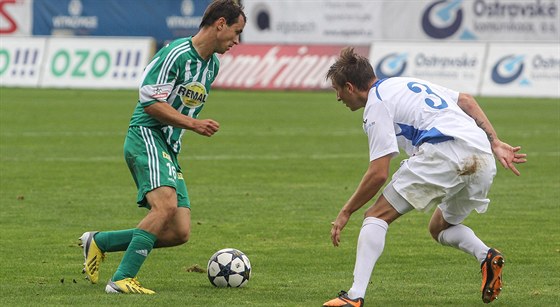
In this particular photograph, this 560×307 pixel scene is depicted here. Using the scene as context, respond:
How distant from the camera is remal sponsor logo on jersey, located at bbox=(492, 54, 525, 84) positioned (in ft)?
103

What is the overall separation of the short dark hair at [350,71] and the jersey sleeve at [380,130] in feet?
0.57

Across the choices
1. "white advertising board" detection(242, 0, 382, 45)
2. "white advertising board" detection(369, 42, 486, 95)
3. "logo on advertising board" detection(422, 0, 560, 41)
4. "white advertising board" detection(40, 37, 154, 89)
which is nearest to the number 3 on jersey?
"white advertising board" detection(369, 42, 486, 95)

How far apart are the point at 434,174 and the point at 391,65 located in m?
25.6

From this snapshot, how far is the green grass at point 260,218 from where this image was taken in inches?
345

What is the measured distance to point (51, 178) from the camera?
16234 mm

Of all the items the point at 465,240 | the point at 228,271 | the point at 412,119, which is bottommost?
the point at 228,271

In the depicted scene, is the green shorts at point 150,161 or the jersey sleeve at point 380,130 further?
the green shorts at point 150,161

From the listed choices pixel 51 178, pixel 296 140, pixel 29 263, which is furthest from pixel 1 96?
pixel 29 263

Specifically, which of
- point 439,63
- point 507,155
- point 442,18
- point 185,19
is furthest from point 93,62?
point 507,155

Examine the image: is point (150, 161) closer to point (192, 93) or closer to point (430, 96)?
point (192, 93)

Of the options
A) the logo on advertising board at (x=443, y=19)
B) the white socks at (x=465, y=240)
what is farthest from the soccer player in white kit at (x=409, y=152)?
the logo on advertising board at (x=443, y=19)

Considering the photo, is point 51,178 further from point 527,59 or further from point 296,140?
point 527,59

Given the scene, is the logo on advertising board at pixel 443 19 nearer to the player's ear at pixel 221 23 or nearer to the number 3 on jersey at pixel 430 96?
the player's ear at pixel 221 23

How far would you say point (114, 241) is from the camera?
903cm
